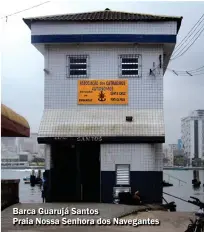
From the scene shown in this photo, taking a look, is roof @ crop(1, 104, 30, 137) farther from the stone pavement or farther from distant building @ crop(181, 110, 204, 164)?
distant building @ crop(181, 110, 204, 164)

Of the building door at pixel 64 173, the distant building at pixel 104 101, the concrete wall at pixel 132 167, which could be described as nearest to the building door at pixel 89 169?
the distant building at pixel 104 101

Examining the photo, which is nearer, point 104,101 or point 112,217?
point 112,217

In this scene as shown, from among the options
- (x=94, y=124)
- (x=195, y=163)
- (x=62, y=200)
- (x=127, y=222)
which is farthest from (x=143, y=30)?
(x=195, y=163)

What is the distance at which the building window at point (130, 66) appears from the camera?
20.0 metres

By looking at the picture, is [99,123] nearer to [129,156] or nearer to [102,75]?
[129,156]

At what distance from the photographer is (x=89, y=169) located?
2044cm

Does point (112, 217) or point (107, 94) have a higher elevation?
point (107, 94)

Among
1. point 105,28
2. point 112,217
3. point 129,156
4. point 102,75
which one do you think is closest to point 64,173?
point 129,156

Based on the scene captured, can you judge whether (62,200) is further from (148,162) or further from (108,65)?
(108,65)

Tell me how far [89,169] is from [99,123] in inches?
90.7

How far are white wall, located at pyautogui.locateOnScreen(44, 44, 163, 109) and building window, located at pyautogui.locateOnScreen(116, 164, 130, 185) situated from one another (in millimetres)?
2389

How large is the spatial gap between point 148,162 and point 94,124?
101 inches

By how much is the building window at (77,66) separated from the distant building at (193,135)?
1894 inches

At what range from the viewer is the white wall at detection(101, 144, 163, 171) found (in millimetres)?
19109
